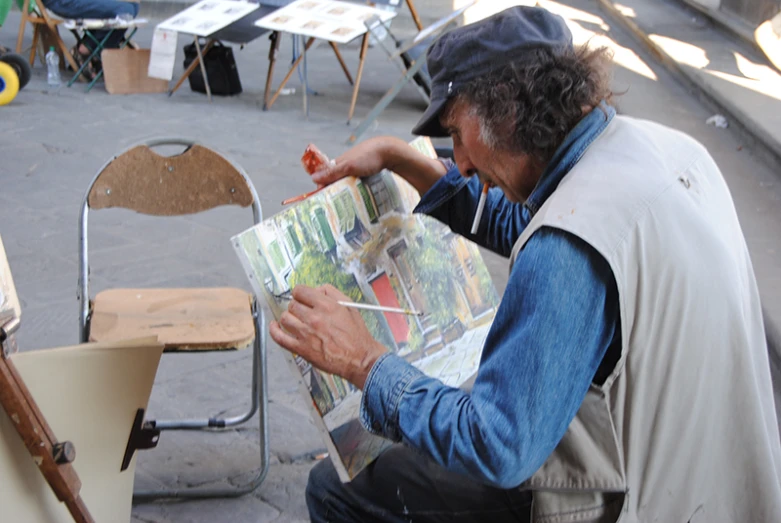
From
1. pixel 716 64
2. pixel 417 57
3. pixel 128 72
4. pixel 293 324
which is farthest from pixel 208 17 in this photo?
pixel 293 324

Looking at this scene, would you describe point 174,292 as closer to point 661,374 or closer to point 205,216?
point 661,374

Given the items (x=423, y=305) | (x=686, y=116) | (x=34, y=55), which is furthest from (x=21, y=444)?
(x=34, y=55)

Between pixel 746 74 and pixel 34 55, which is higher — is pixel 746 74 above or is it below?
above

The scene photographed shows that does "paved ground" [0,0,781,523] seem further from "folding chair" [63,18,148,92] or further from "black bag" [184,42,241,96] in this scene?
"folding chair" [63,18,148,92]

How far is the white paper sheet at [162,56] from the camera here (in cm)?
637

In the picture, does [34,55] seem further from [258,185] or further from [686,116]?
[686,116]

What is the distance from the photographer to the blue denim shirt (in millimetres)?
1095

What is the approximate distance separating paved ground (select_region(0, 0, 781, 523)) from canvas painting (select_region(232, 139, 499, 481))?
55 cm

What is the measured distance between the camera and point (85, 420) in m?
1.42

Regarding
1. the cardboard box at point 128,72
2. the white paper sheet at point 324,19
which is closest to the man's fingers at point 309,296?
the white paper sheet at point 324,19

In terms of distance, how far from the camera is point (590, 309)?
3.63 ft

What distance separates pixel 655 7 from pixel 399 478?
26.2 ft

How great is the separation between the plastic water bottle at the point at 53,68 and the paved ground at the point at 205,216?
0.33 ft

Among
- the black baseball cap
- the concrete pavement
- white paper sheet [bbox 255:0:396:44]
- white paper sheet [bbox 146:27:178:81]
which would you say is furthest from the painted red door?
white paper sheet [bbox 146:27:178:81]
